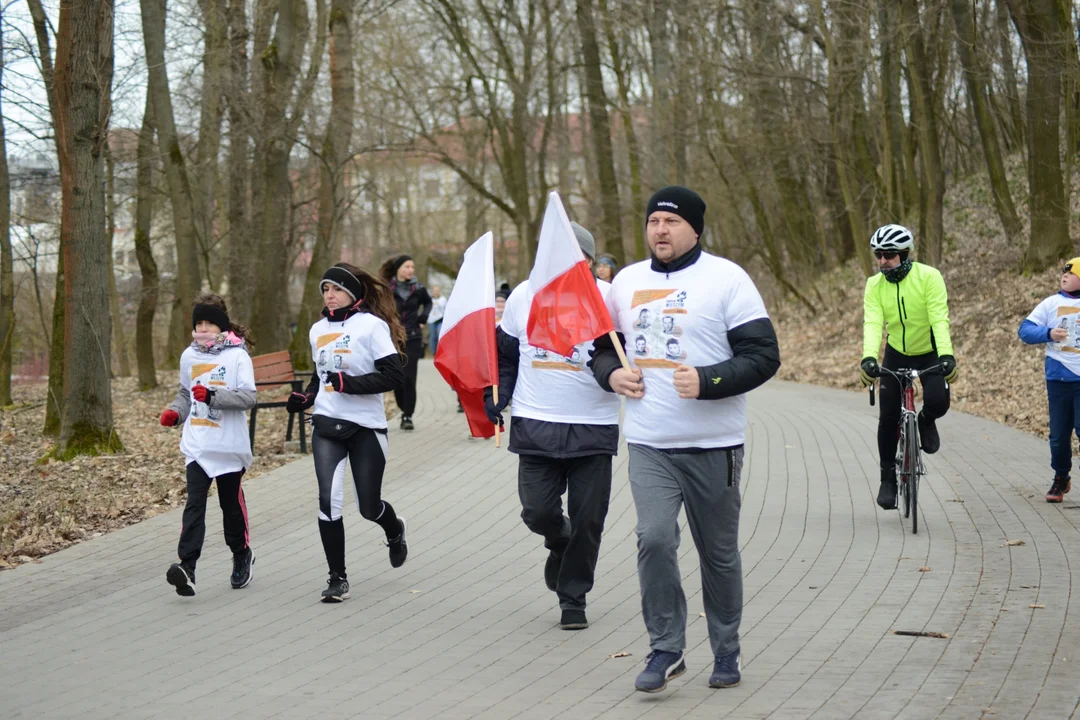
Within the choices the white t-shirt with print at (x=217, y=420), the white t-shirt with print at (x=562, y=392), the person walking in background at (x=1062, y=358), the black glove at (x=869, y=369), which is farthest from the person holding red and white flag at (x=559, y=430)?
the person walking in background at (x=1062, y=358)

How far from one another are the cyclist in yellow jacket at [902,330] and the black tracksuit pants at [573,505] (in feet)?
9.52

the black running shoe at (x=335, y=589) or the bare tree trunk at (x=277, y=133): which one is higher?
the bare tree trunk at (x=277, y=133)

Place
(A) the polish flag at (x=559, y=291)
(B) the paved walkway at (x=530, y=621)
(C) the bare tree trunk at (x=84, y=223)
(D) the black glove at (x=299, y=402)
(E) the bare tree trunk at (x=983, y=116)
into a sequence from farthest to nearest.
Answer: (E) the bare tree trunk at (x=983, y=116)
(C) the bare tree trunk at (x=84, y=223)
(D) the black glove at (x=299, y=402)
(A) the polish flag at (x=559, y=291)
(B) the paved walkway at (x=530, y=621)

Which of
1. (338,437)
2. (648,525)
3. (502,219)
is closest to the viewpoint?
A: (648,525)

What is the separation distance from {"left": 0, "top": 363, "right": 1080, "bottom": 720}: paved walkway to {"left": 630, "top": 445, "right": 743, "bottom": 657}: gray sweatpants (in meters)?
0.30

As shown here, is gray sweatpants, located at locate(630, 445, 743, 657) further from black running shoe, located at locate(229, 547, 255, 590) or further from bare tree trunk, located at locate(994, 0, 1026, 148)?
bare tree trunk, located at locate(994, 0, 1026, 148)

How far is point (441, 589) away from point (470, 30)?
1181 inches

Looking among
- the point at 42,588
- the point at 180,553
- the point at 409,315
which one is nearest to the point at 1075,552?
the point at 180,553

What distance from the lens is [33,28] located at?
757 inches

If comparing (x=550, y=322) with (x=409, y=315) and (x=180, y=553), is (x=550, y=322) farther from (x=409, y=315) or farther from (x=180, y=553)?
(x=409, y=315)

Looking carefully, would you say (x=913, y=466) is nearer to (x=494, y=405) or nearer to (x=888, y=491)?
(x=888, y=491)

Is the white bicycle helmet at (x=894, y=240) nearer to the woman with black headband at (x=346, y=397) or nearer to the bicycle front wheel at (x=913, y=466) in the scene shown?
the bicycle front wheel at (x=913, y=466)

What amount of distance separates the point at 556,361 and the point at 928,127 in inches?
700

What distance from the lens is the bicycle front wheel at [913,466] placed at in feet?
29.2
